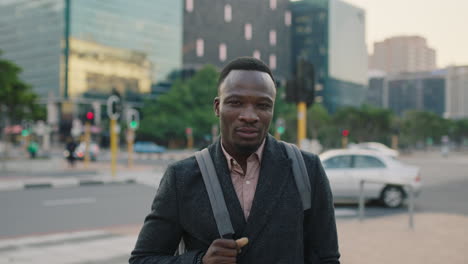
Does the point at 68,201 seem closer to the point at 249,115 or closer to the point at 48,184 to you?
the point at 48,184

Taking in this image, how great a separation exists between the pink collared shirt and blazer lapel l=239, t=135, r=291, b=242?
3 centimetres

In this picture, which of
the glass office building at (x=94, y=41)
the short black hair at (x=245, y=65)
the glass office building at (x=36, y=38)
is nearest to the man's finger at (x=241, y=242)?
the short black hair at (x=245, y=65)

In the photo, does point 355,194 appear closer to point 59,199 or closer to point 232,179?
point 59,199

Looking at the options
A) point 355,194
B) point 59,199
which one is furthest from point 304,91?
point 59,199

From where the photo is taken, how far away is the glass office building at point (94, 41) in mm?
55938

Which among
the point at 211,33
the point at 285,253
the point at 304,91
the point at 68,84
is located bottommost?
the point at 285,253

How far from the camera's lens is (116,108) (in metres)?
17.1

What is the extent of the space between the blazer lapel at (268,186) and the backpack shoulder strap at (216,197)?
0.08m

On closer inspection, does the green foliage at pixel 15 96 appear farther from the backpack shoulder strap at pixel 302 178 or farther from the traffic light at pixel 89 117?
the backpack shoulder strap at pixel 302 178

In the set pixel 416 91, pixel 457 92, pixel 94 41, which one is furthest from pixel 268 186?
pixel 416 91

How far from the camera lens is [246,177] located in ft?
5.33

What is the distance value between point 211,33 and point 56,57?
19.9 meters

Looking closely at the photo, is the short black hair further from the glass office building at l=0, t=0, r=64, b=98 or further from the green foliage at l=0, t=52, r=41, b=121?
the glass office building at l=0, t=0, r=64, b=98

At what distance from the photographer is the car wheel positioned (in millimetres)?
11070
